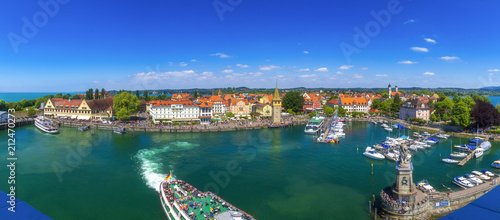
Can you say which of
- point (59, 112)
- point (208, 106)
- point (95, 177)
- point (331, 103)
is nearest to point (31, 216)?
point (95, 177)

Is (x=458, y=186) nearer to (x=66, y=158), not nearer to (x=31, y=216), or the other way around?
(x=31, y=216)

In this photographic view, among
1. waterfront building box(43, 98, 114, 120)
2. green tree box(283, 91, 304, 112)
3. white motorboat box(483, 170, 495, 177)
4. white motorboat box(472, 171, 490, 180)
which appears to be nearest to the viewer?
white motorboat box(472, 171, 490, 180)

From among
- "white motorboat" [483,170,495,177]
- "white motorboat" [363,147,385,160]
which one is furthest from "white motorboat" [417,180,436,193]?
"white motorboat" [363,147,385,160]

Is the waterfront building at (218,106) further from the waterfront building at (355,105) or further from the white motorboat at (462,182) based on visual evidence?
the white motorboat at (462,182)

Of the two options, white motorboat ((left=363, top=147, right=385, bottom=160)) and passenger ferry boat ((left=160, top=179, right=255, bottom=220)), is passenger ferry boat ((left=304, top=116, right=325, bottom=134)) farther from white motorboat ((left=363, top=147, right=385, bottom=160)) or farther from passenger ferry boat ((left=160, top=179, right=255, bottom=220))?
passenger ferry boat ((left=160, top=179, right=255, bottom=220))

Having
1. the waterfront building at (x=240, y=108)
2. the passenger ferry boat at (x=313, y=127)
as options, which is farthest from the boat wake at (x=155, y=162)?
the waterfront building at (x=240, y=108)

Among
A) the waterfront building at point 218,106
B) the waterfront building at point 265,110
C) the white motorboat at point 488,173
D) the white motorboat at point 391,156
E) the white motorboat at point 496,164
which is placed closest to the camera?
the white motorboat at point 488,173

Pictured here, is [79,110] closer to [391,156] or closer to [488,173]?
[391,156]
